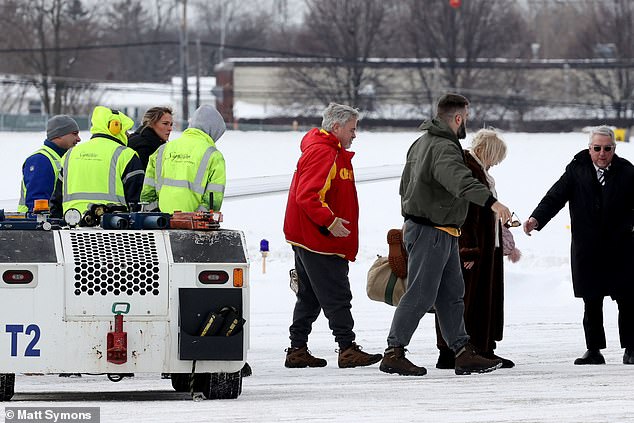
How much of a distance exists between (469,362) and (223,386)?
6.69ft

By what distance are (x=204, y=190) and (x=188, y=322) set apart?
194cm

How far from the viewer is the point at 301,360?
404 inches

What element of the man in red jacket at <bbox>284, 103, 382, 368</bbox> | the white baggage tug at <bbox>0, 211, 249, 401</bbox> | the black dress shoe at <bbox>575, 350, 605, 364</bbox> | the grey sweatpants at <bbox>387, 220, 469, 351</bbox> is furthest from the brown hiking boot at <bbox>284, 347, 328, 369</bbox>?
the white baggage tug at <bbox>0, 211, 249, 401</bbox>

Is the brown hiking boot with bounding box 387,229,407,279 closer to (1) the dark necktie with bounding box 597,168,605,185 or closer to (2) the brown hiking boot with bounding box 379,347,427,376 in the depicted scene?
(2) the brown hiking boot with bounding box 379,347,427,376

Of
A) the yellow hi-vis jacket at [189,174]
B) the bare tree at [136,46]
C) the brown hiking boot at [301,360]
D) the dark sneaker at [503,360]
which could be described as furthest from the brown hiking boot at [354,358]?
the bare tree at [136,46]

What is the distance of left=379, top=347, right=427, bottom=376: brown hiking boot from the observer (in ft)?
31.1

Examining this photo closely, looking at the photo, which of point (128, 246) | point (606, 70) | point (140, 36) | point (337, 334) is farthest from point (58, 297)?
point (140, 36)

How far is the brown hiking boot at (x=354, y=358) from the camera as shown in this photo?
32.9ft

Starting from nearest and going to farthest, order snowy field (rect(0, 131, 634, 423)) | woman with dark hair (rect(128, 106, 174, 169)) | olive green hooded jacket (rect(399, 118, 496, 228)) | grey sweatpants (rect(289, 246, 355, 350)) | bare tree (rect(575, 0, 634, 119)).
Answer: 1. snowy field (rect(0, 131, 634, 423))
2. olive green hooded jacket (rect(399, 118, 496, 228))
3. grey sweatpants (rect(289, 246, 355, 350))
4. woman with dark hair (rect(128, 106, 174, 169))
5. bare tree (rect(575, 0, 634, 119))

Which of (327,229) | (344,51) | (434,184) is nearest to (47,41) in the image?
(344,51)

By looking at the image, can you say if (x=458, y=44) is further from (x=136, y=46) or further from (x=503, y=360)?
(x=503, y=360)

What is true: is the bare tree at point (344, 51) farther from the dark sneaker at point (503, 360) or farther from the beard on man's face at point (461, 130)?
the beard on man's face at point (461, 130)

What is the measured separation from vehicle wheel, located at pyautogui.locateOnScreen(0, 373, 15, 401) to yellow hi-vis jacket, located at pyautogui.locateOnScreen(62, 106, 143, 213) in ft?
→ 6.38

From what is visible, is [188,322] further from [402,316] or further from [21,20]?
[21,20]
